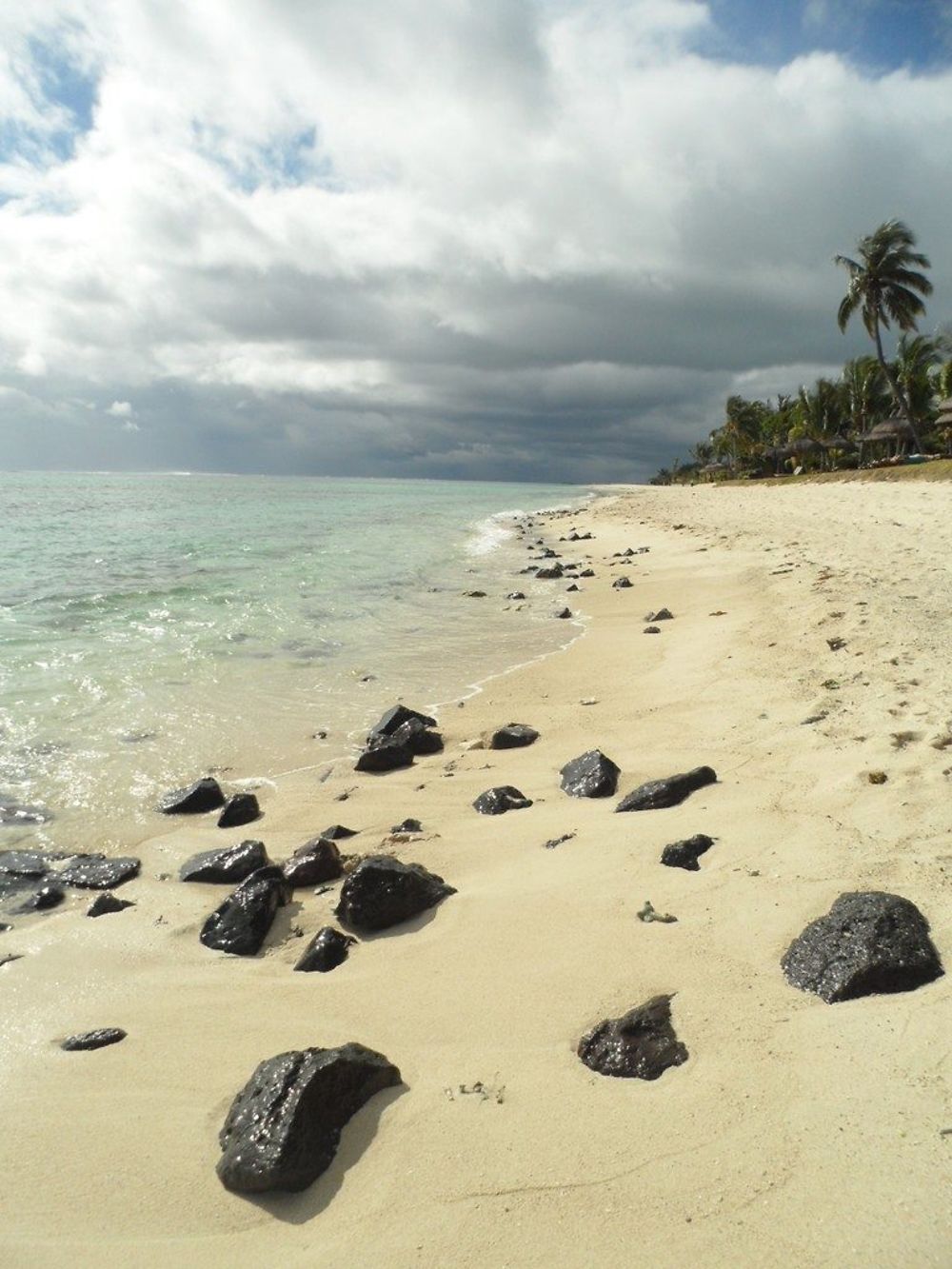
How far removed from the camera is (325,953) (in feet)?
13.9

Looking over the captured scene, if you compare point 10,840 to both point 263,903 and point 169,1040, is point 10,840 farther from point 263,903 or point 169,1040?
point 169,1040

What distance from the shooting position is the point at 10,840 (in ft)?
20.7

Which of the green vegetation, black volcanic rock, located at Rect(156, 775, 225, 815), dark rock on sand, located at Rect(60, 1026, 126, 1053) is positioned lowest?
dark rock on sand, located at Rect(60, 1026, 126, 1053)

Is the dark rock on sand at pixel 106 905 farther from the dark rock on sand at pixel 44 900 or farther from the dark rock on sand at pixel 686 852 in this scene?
the dark rock on sand at pixel 686 852

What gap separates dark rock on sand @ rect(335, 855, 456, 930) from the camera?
15.0 feet

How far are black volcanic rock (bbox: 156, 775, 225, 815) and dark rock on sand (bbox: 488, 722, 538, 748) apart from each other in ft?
9.14

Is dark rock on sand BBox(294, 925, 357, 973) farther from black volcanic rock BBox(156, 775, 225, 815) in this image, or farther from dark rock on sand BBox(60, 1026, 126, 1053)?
black volcanic rock BBox(156, 775, 225, 815)

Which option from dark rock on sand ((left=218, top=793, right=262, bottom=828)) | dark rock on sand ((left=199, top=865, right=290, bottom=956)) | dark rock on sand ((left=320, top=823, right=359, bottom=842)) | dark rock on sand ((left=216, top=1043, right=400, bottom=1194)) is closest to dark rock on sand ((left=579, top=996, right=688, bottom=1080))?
dark rock on sand ((left=216, top=1043, right=400, bottom=1194))

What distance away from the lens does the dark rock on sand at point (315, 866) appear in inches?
206

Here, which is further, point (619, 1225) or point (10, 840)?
point (10, 840)

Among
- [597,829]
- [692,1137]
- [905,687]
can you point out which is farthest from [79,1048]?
[905,687]

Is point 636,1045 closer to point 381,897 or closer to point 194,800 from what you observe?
point 381,897

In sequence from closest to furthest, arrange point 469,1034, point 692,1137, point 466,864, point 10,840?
point 692,1137 < point 469,1034 < point 466,864 < point 10,840

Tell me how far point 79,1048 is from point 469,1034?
1.97 m
